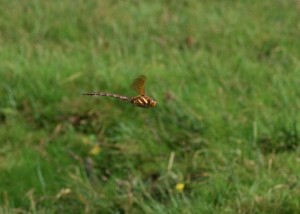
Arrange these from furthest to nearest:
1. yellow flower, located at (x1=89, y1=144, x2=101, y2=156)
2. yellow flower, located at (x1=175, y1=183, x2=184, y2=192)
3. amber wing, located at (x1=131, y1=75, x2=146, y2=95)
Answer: yellow flower, located at (x1=89, y1=144, x2=101, y2=156) < yellow flower, located at (x1=175, y1=183, x2=184, y2=192) < amber wing, located at (x1=131, y1=75, x2=146, y2=95)

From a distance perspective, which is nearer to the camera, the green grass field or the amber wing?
the amber wing

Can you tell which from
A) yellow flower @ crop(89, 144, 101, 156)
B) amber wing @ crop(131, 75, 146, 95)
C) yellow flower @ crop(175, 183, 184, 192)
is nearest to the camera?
amber wing @ crop(131, 75, 146, 95)

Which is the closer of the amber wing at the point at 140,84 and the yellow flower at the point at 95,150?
the amber wing at the point at 140,84

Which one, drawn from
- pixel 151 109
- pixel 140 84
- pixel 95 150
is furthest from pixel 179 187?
pixel 140 84

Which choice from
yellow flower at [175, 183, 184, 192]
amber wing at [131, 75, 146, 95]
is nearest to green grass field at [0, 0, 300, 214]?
yellow flower at [175, 183, 184, 192]

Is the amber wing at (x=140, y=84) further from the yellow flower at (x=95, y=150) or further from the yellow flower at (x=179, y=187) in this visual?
the yellow flower at (x=95, y=150)

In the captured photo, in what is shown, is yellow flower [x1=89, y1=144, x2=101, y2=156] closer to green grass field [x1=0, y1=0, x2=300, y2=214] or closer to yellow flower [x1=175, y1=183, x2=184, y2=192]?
green grass field [x1=0, y1=0, x2=300, y2=214]

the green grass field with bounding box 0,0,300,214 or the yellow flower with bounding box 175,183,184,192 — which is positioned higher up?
the green grass field with bounding box 0,0,300,214

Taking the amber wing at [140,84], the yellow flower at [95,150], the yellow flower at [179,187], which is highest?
the amber wing at [140,84]

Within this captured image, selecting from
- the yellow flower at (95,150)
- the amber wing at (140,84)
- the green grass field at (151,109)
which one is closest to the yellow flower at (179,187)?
the green grass field at (151,109)
